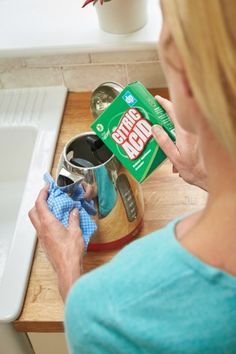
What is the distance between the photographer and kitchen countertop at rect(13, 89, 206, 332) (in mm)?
709

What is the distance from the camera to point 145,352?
0.45 metres

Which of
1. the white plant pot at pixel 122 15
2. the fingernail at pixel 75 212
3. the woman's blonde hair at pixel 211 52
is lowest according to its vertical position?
the fingernail at pixel 75 212

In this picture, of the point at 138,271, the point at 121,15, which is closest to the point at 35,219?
the point at 138,271

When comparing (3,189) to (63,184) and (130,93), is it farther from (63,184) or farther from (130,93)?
(130,93)

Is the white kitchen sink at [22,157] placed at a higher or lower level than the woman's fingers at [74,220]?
lower

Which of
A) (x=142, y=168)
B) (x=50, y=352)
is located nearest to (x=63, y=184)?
(x=142, y=168)

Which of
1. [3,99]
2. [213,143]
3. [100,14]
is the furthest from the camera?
[3,99]

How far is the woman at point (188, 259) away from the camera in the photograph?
333 mm

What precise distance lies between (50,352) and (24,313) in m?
0.14

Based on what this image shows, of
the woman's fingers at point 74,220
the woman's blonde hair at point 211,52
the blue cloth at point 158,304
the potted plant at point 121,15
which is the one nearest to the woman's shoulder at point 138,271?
the blue cloth at point 158,304

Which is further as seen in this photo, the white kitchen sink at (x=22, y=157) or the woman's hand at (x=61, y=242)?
the white kitchen sink at (x=22, y=157)

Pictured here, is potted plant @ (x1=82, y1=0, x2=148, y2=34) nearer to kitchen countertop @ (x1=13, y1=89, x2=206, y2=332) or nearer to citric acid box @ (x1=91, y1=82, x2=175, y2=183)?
kitchen countertop @ (x1=13, y1=89, x2=206, y2=332)

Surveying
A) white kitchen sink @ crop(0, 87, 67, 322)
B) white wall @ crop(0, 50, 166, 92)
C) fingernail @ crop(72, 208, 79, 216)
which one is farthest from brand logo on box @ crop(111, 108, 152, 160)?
white wall @ crop(0, 50, 166, 92)

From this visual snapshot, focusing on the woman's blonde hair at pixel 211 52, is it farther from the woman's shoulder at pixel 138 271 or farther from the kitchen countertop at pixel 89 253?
the kitchen countertop at pixel 89 253
